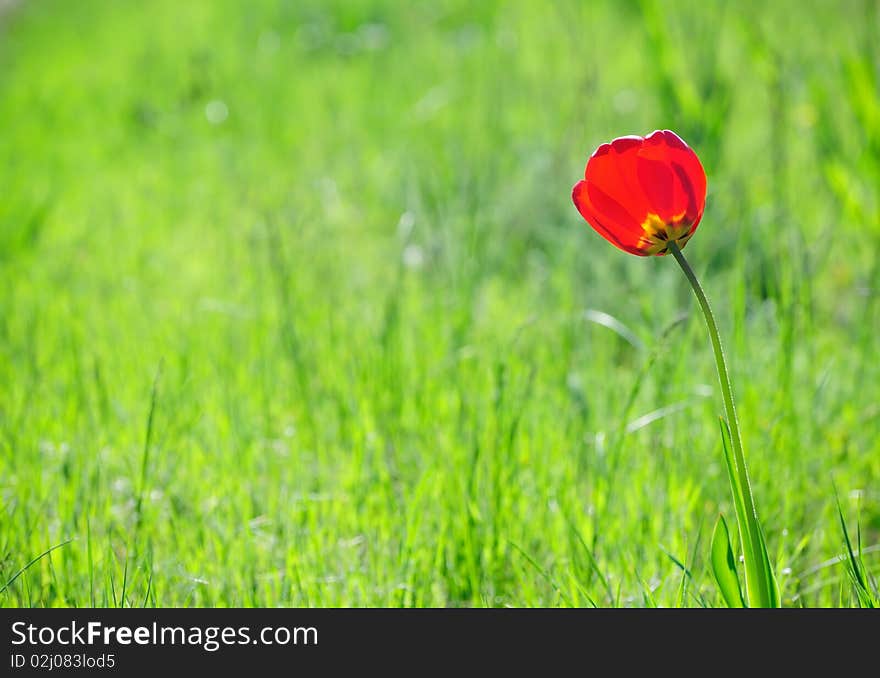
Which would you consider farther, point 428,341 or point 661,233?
point 428,341

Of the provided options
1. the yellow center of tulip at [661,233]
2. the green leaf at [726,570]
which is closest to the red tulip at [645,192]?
the yellow center of tulip at [661,233]

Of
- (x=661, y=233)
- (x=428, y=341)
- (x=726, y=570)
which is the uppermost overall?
(x=428, y=341)

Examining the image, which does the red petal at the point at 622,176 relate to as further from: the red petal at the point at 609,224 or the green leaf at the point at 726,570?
the green leaf at the point at 726,570

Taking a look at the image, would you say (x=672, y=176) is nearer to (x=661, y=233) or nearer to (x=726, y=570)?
(x=661, y=233)

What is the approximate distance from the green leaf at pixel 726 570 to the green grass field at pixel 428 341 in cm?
7

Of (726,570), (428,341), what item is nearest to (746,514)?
(726,570)

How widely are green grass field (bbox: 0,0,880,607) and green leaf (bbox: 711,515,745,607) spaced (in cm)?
7

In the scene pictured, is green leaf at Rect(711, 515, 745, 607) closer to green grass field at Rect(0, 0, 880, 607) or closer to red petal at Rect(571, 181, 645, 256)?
green grass field at Rect(0, 0, 880, 607)

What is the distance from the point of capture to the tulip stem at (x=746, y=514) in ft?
3.06

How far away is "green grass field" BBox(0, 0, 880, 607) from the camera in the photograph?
4.58ft

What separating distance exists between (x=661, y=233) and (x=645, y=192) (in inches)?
2.0

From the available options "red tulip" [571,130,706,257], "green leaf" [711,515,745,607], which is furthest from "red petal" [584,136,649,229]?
"green leaf" [711,515,745,607]

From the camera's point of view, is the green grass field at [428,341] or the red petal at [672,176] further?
the green grass field at [428,341]

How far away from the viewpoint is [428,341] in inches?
78.3
